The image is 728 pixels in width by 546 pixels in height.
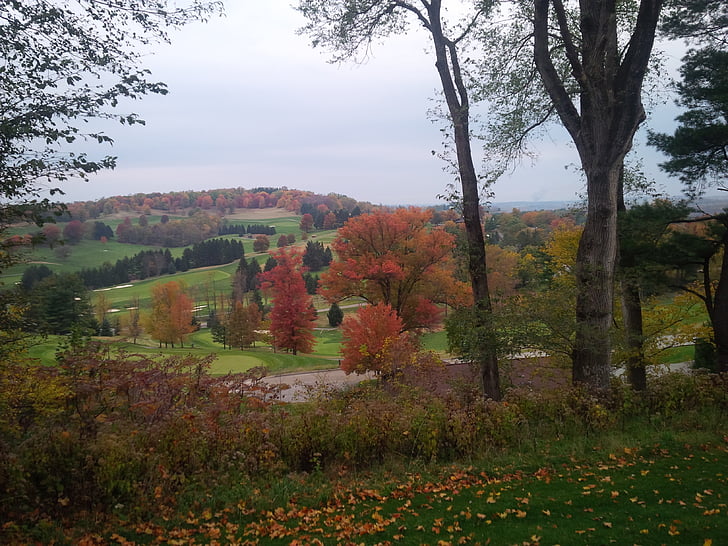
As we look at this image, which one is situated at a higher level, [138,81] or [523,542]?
[138,81]

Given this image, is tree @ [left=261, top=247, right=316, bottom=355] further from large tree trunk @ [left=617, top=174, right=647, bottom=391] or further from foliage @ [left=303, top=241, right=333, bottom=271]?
foliage @ [left=303, top=241, right=333, bottom=271]

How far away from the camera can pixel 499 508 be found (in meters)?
4.20

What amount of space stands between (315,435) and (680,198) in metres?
9.69

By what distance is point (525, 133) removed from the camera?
28.4ft

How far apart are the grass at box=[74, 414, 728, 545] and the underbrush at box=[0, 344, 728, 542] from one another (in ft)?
0.32

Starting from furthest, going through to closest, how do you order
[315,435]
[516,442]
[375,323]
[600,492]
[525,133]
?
[375,323], [525,133], [516,442], [315,435], [600,492]

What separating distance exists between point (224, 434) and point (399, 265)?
1868cm

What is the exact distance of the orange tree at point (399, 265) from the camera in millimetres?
23500

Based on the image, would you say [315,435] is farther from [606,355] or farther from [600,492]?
[606,355]

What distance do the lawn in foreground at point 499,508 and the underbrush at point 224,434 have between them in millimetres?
291

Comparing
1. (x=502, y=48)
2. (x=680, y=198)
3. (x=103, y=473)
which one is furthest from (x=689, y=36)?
(x=103, y=473)

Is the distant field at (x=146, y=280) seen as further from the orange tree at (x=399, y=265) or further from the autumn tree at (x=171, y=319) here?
the orange tree at (x=399, y=265)

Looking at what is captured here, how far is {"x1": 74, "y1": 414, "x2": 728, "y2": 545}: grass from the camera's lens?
3.65 meters

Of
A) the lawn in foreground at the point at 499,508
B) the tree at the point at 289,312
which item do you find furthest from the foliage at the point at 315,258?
the lawn in foreground at the point at 499,508
